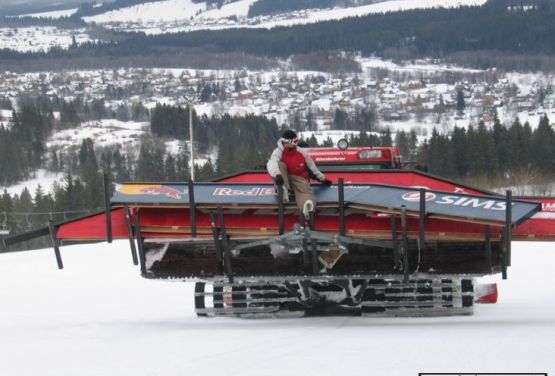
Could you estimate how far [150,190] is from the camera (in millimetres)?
12102

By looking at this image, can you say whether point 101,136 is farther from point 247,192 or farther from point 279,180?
point 279,180

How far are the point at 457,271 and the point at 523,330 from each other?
1.89 metres

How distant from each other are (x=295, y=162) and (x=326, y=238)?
1.01m

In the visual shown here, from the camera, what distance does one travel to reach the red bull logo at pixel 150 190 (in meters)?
12.0

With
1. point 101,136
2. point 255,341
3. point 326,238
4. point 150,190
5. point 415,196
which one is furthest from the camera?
point 101,136

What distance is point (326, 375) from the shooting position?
27.7 ft

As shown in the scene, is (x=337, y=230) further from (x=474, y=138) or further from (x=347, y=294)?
(x=474, y=138)

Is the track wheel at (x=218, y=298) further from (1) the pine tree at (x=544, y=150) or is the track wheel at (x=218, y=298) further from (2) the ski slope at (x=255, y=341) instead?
A: (1) the pine tree at (x=544, y=150)

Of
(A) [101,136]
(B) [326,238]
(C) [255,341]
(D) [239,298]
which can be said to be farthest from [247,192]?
(A) [101,136]

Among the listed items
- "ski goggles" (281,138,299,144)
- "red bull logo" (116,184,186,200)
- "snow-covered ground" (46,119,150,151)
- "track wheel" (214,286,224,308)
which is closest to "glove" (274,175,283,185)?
"ski goggles" (281,138,299,144)

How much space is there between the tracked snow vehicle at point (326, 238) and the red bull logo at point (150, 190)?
0.01 meters

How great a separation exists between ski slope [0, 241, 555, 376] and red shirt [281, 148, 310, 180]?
1.63 m

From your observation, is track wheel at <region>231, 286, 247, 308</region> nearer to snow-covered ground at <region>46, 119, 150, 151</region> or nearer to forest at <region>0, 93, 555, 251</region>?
forest at <region>0, 93, 555, 251</region>

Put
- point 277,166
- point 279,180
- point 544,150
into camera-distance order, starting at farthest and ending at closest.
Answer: point 544,150 < point 277,166 < point 279,180
